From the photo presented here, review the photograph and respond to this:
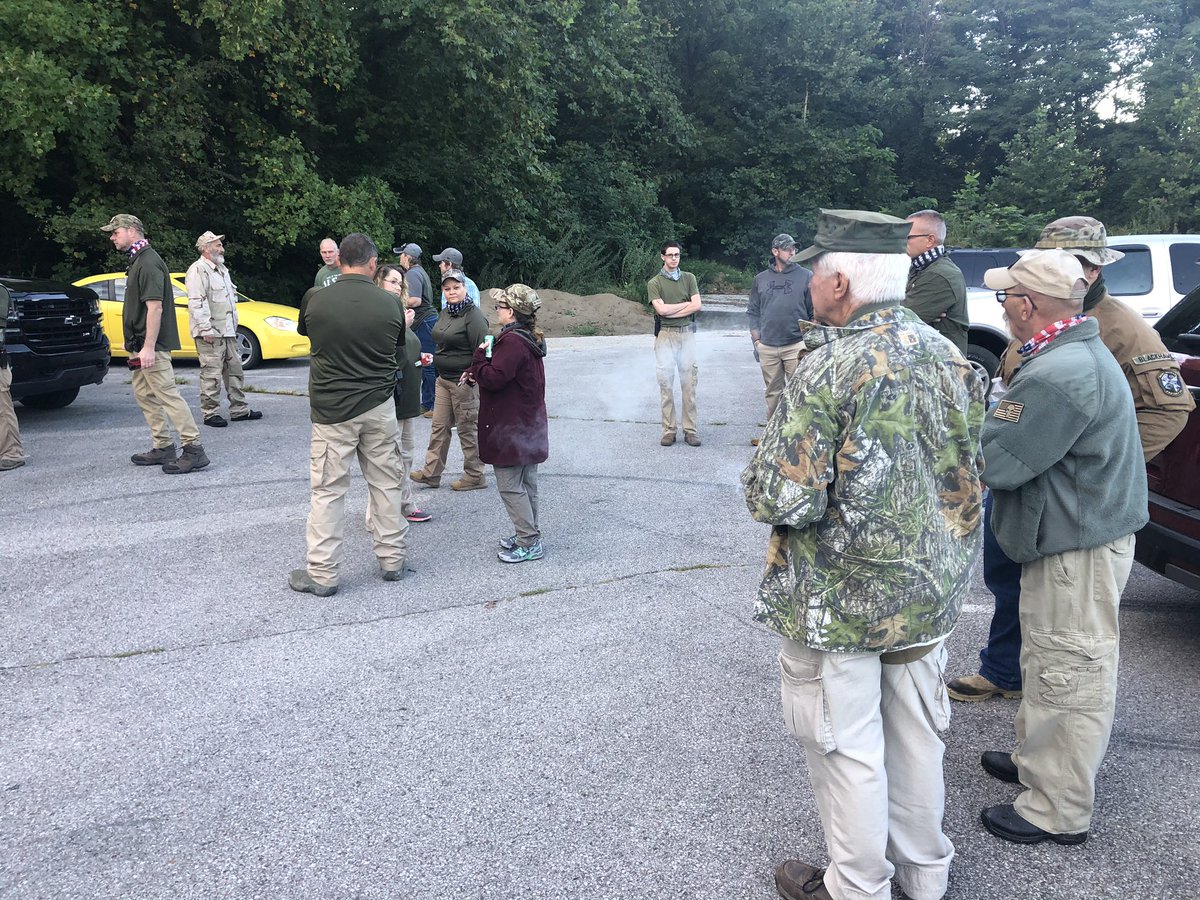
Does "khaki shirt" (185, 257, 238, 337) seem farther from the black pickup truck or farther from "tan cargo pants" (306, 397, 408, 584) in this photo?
"tan cargo pants" (306, 397, 408, 584)

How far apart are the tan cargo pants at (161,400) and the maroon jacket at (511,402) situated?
3.45m

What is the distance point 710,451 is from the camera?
8.51m

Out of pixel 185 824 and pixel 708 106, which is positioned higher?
pixel 708 106

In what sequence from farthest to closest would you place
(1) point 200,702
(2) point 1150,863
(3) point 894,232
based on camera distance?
1. (1) point 200,702
2. (2) point 1150,863
3. (3) point 894,232

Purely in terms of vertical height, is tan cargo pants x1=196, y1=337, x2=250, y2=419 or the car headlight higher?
the car headlight

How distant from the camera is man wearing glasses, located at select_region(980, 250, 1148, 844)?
2783 mm

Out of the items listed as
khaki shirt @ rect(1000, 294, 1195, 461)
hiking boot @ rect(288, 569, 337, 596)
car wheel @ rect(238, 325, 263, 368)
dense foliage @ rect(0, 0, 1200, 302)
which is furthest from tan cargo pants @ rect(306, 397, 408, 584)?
dense foliage @ rect(0, 0, 1200, 302)

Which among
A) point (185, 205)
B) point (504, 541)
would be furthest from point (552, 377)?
point (185, 205)

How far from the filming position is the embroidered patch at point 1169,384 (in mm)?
3514

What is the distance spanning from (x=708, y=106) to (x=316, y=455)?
34.0 metres

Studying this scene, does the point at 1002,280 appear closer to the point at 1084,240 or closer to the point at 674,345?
the point at 1084,240

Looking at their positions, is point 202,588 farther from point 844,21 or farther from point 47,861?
point 844,21

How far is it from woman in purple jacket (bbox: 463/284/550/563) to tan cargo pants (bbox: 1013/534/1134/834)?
3104mm

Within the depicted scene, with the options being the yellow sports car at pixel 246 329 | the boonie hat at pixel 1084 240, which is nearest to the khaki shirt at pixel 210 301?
the yellow sports car at pixel 246 329
